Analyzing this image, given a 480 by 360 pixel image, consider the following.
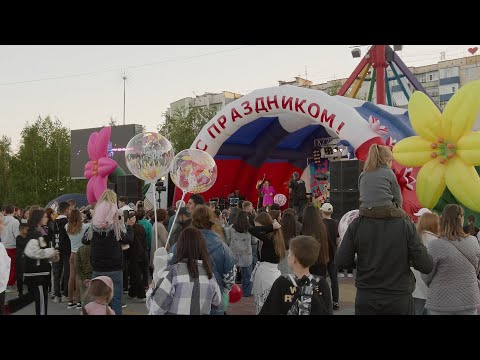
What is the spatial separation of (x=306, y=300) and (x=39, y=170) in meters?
38.8

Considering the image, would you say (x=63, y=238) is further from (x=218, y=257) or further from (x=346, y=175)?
(x=346, y=175)

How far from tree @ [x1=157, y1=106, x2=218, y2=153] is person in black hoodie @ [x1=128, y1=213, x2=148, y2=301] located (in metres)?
28.6

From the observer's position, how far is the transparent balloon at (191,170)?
786cm

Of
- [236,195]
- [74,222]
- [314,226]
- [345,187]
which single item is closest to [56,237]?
[74,222]

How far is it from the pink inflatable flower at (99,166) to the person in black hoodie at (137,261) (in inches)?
307

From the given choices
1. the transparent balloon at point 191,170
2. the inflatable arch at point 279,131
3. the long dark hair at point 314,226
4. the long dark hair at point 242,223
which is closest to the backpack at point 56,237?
the transparent balloon at point 191,170

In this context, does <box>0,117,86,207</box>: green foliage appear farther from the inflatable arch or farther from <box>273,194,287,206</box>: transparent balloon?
<box>273,194,287,206</box>: transparent balloon

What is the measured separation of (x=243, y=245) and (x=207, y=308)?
4.93m

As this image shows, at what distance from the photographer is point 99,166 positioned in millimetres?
16781

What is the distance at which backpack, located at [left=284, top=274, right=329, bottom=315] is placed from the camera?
309 centimetres

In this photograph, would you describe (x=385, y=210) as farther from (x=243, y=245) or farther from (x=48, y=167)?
(x=48, y=167)

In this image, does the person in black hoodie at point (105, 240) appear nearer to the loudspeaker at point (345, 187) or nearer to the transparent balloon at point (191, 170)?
the transparent balloon at point (191, 170)
